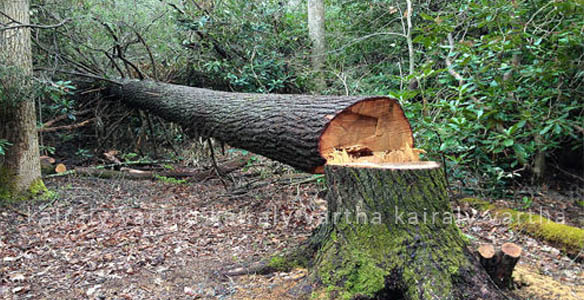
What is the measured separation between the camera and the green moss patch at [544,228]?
10.0 ft

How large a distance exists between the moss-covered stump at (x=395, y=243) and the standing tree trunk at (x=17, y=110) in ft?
12.2

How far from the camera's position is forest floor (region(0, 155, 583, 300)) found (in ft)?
7.98

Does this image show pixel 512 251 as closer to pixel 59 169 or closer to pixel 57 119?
pixel 59 169

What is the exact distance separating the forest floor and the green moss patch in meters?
0.10

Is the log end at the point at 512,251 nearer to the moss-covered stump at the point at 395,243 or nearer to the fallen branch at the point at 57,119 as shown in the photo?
the moss-covered stump at the point at 395,243

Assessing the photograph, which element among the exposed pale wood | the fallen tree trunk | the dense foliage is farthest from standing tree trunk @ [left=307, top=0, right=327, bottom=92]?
the exposed pale wood

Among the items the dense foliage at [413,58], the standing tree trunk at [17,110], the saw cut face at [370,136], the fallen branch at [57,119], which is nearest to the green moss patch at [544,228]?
the dense foliage at [413,58]

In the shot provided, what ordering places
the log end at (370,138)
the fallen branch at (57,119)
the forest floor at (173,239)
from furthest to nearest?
the fallen branch at (57,119)
the forest floor at (173,239)
the log end at (370,138)

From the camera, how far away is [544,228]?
10.8 ft

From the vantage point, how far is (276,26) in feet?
25.3

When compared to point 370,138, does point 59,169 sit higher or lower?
lower

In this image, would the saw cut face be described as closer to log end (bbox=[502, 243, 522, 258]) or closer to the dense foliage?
the dense foliage

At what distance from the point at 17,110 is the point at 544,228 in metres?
5.80

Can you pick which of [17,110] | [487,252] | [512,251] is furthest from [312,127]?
[17,110]
